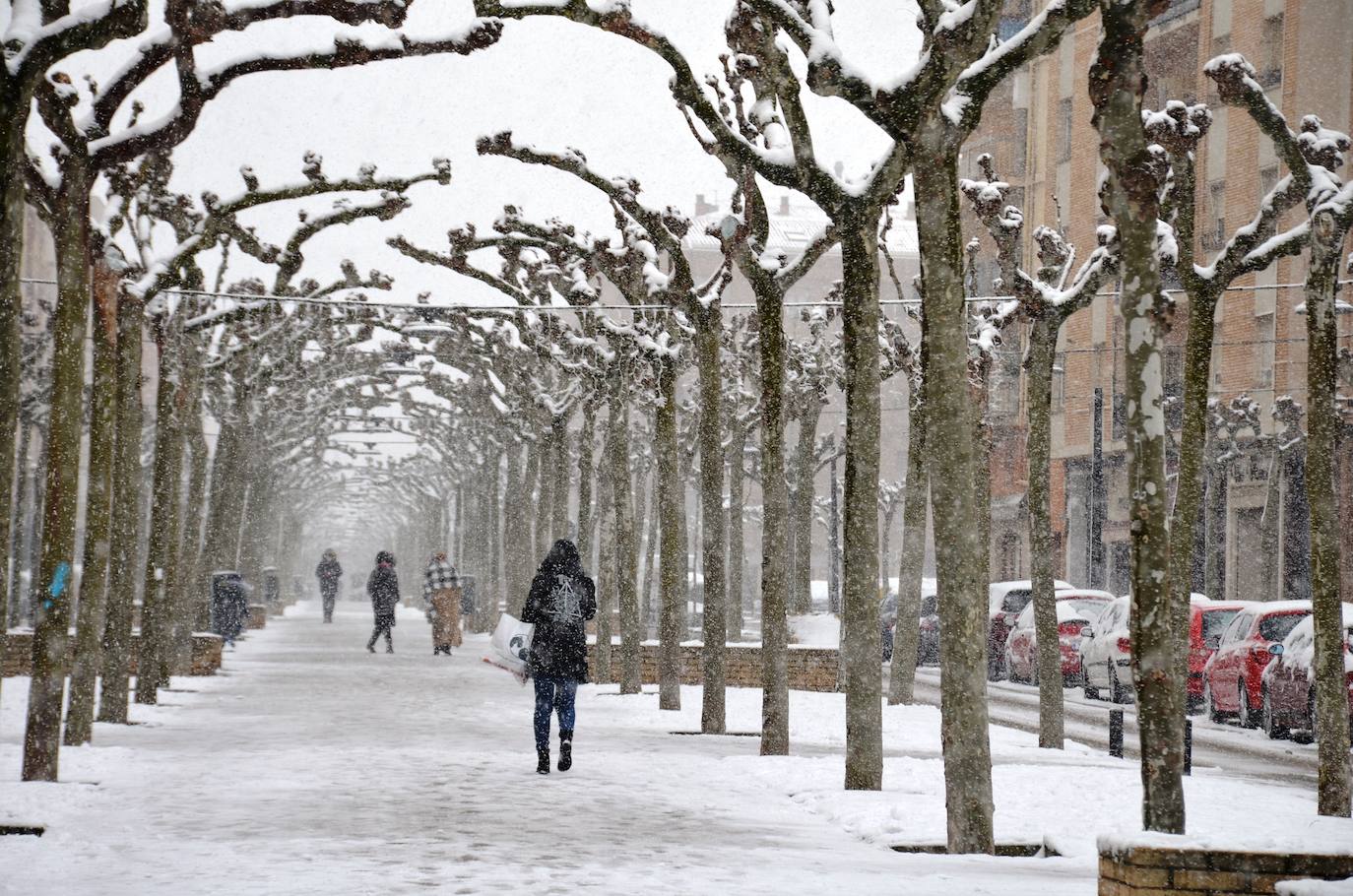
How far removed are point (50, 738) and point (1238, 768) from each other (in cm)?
1059

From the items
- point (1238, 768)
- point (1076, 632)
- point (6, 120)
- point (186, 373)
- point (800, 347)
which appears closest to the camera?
point (6, 120)

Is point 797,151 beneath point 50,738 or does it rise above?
above

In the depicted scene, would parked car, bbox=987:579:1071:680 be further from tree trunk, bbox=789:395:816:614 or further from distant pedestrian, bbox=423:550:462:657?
distant pedestrian, bbox=423:550:462:657

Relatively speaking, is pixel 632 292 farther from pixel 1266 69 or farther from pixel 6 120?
pixel 1266 69

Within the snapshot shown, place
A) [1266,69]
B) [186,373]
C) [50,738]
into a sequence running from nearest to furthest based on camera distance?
[50,738] → [186,373] → [1266,69]

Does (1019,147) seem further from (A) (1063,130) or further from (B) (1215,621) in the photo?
(B) (1215,621)

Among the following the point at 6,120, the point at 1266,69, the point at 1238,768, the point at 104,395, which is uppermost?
the point at 1266,69

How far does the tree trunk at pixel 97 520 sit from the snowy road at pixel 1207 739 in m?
9.62

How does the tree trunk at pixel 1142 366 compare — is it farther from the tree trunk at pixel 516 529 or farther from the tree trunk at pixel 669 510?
the tree trunk at pixel 516 529

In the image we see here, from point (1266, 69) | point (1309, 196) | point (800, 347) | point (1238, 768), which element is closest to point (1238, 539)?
point (1266, 69)

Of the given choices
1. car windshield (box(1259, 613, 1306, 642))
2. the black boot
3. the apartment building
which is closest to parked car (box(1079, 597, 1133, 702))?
car windshield (box(1259, 613, 1306, 642))

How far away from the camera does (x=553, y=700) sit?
14484mm

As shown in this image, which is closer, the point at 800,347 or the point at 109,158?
the point at 109,158

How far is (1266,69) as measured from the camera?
135 ft
